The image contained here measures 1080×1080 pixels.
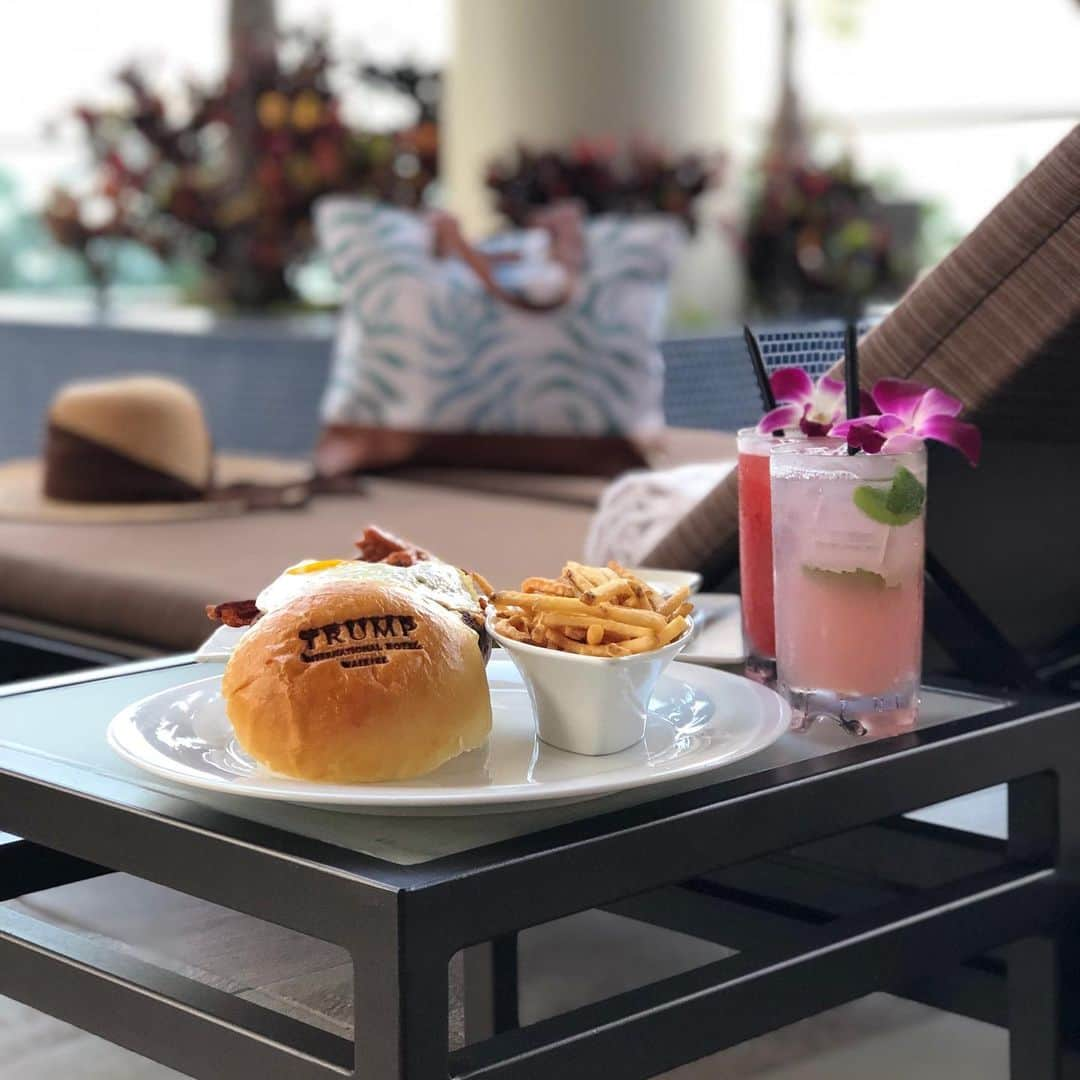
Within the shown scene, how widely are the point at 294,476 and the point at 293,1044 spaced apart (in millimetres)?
2128

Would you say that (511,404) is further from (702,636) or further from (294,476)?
(702,636)

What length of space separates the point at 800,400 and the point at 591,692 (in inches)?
11.6

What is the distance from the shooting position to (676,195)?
14.9 feet

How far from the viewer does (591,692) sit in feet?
3.12

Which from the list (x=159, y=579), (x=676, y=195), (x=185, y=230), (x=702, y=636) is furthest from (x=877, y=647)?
(x=185, y=230)

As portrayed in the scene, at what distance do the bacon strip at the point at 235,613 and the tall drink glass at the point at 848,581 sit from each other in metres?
0.32

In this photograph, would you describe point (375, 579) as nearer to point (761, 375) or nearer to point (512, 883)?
point (512, 883)

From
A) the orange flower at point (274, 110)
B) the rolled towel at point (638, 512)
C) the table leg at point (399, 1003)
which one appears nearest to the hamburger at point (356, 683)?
the table leg at point (399, 1003)

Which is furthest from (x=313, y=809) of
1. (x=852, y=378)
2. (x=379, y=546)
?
(x=852, y=378)

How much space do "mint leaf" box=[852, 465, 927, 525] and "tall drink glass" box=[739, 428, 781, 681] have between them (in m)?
0.13

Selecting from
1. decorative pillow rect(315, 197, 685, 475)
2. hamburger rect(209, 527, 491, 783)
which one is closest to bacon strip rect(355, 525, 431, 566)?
hamburger rect(209, 527, 491, 783)

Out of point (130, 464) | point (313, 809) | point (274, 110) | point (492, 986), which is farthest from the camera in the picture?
point (274, 110)

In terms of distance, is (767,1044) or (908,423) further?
(767,1044)

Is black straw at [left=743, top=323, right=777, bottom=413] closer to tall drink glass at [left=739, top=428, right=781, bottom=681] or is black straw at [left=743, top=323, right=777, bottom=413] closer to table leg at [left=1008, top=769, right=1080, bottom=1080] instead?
tall drink glass at [left=739, top=428, right=781, bottom=681]
